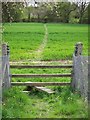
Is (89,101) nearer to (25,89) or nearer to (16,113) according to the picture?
(16,113)

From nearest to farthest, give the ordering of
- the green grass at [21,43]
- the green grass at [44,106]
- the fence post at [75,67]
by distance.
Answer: the green grass at [44,106], the fence post at [75,67], the green grass at [21,43]

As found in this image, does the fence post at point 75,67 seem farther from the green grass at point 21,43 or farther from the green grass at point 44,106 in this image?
the green grass at point 21,43

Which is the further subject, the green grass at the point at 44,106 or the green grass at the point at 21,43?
the green grass at the point at 21,43

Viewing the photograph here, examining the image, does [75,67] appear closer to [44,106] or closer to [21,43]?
[44,106]

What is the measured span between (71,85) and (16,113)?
3.10 m

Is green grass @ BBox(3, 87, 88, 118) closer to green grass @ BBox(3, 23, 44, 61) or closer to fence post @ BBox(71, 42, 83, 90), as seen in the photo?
fence post @ BBox(71, 42, 83, 90)

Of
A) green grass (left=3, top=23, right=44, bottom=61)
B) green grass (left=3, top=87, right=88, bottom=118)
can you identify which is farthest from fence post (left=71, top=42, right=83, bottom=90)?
green grass (left=3, top=23, right=44, bottom=61)

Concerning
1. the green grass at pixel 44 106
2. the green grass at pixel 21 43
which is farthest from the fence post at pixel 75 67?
the green grass at pixel 21 43

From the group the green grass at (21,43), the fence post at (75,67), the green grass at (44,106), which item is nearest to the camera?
the green grass at (44,106)

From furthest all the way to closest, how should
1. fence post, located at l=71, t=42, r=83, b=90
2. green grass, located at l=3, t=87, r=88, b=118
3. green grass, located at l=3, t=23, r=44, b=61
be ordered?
green grass, located at l=3, t=23, r=44, b=61 < fence post, located at l=71, t=42, r=83, b=90 < green grass, located at l=3, t=87, r=88, b=118

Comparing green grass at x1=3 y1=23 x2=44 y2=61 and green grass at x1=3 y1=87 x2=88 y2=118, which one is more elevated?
green grass at x1=3 y1=87 x2=88 y2=118

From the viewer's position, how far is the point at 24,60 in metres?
17.1

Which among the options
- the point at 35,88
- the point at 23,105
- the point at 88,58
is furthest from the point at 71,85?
the point at 23,105

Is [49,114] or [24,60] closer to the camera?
[49,114]
